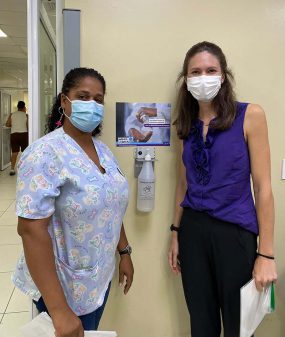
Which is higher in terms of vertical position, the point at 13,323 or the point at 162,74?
the point at 162,74

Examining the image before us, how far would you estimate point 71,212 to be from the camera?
0.99 metres

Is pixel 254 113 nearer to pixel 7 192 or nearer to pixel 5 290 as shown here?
pixel 5 290

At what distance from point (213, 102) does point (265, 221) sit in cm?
54

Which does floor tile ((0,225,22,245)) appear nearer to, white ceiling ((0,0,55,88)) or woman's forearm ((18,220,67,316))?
white ceiling ((0,0,55,88))

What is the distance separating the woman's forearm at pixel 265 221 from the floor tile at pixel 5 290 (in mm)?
1902

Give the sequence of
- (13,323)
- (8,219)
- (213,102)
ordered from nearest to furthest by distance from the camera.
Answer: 1. (213,102)
2. (13,323)
3. (8,219)

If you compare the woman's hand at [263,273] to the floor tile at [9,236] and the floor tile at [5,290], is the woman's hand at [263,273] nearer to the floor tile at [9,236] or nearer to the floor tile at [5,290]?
the floor tile at [5,290]

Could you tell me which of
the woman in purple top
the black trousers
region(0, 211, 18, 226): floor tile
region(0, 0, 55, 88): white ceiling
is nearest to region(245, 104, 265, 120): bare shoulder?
the woman in purple top

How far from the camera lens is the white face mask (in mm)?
1247

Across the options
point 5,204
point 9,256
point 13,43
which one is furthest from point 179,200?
point 13,43

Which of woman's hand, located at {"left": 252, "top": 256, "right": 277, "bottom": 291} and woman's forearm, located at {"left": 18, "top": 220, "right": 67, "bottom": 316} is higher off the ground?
woman's forearm, located at {"left": 18, "top": 220, "right": 67, "bottom": 316}

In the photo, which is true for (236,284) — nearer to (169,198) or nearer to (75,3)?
(169,198)

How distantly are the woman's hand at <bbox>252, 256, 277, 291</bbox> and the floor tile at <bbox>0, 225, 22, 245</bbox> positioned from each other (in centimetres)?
278

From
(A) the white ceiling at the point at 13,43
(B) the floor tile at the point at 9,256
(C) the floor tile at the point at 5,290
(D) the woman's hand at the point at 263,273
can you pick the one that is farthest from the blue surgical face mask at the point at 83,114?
(A) the white ceiling at the point at 13,43
